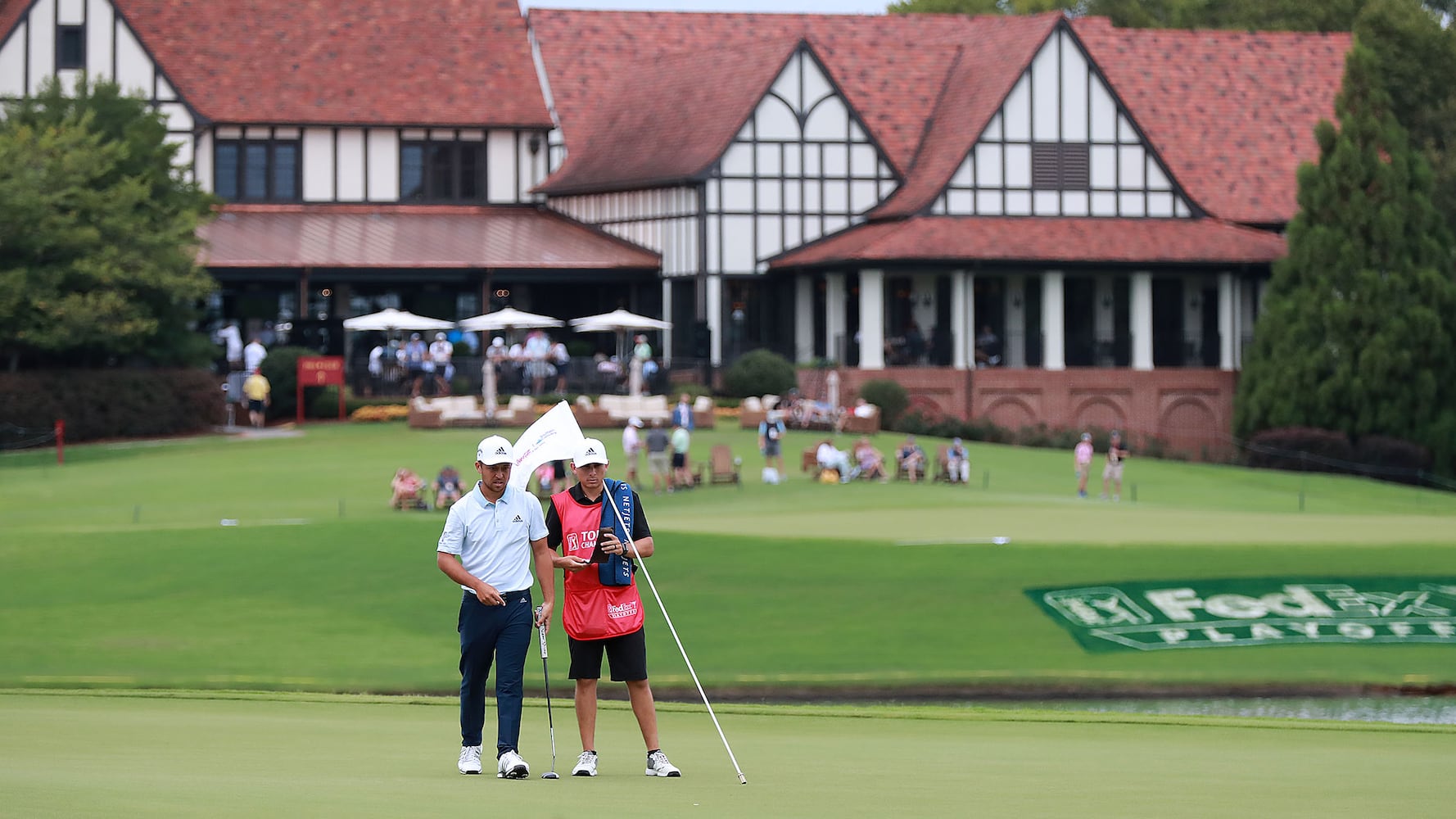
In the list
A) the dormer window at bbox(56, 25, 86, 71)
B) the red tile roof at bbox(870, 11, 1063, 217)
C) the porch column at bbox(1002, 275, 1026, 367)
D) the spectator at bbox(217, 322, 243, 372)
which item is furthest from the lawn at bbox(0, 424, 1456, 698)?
the dormer window at bbox(56, 25, 86, 71)

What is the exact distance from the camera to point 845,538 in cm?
2639

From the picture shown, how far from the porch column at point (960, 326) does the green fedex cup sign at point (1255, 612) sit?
2704 centimetres

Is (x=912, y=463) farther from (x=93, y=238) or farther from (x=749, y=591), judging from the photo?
(x=93, y=238)

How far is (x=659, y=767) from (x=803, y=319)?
43757 millimetres

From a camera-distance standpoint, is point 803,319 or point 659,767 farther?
point 803,319

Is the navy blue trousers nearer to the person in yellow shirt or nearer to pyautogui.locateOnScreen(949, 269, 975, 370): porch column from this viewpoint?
the person in yellow shirt

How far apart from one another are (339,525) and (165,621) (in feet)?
15.5

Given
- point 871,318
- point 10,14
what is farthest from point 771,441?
point 10,14

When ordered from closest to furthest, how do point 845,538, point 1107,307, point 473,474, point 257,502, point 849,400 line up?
point 845,538 < point 257,502 < point 473,474 < point 849,400 < point 1107,307

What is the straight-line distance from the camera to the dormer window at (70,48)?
55.8 meters

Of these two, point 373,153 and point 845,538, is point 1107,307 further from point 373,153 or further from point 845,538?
point 845,538

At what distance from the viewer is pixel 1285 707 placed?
20.8 metres

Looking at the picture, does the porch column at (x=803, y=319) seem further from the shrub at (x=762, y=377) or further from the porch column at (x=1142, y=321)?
the porch column at (x=1142, y=321)

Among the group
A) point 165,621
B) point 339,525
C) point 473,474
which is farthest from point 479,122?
point 165,621
